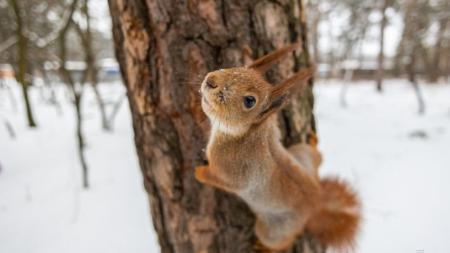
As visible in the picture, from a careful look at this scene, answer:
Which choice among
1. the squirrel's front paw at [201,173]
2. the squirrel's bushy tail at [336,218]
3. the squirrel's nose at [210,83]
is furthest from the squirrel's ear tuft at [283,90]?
the squirrel's bushy tail at [336,218]

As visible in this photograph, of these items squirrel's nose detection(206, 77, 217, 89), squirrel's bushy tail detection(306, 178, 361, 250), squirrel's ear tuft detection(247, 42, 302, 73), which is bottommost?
squirrel's bushy tail detection(306, 178, 361, 250)

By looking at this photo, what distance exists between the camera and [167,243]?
1.35 metres

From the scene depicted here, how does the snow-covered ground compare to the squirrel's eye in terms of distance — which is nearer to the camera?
the squirrel's eye

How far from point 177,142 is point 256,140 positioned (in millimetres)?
295

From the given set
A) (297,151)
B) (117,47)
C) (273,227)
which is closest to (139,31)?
(117,47)

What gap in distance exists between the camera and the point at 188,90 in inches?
41.6

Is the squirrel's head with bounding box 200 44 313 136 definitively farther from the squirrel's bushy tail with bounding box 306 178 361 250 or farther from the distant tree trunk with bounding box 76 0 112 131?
the distant tree trunk with bounding box 76 0 112 131

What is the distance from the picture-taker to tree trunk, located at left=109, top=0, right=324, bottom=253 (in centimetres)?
105

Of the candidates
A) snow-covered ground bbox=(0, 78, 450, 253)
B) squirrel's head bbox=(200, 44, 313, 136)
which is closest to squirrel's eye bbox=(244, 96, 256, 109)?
squirrel's head bbox=(200, 44, 313, 136)

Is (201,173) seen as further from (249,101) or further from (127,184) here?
(127,184)

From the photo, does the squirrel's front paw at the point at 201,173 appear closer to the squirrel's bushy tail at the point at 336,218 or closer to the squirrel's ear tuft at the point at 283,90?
the squirrel's ear tuft at the point at 283,90

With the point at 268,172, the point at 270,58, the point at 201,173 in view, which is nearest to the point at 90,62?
the point at 201,173

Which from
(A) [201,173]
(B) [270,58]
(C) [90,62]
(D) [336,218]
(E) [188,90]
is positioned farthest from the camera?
(C) [90,62]

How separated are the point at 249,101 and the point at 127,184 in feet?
9.40
